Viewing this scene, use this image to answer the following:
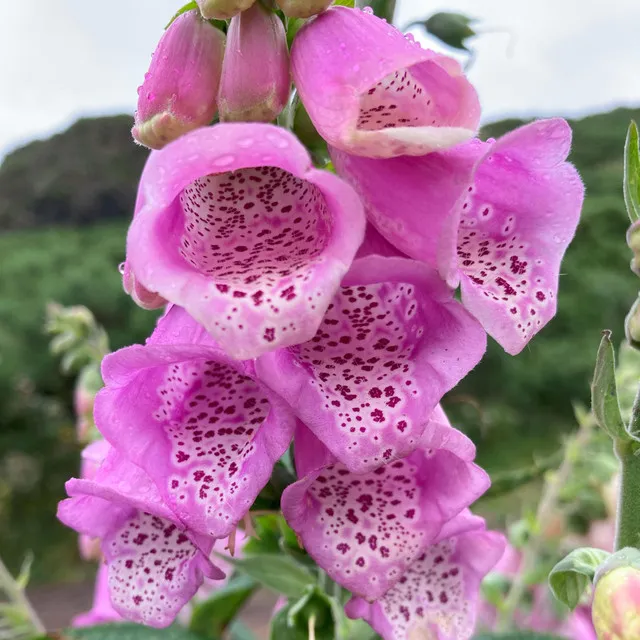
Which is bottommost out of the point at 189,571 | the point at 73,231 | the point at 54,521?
the point at 54,521

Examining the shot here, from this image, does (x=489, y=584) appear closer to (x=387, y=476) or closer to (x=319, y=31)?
(x=387, y=476)

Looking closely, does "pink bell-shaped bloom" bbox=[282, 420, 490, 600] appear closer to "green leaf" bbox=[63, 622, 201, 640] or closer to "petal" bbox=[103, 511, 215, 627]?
"petal" bbox=[103, 511, 215, 627]

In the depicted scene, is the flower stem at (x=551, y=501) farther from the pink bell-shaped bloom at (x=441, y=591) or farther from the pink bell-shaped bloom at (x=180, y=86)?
the pink bell-shaped bloom at (x=180, y=86)

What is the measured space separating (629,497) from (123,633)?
0.41 m

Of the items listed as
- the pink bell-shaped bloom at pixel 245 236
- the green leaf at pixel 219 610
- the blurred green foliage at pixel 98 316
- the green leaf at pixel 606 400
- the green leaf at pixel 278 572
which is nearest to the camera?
the pink bell-shaped bloom at pixel 245 236

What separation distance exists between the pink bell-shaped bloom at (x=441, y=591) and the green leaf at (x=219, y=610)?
0.24 m

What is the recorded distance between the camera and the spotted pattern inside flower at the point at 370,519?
37cm

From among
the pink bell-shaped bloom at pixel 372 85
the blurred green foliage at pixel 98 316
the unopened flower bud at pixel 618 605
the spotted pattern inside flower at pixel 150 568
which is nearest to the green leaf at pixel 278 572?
the spotted pattern inside flower at pixel 150 568

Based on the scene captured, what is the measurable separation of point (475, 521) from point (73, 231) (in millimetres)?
3195

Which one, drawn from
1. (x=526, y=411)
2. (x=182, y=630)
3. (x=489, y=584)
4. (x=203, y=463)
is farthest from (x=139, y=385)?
(x=526, y=411)

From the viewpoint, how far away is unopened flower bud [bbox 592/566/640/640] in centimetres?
36

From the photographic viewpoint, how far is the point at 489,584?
2.81ft

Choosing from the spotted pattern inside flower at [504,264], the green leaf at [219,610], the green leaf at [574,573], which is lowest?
the green leaf at [219,610]

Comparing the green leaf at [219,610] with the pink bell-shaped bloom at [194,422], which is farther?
the green leaf at [219,610]
